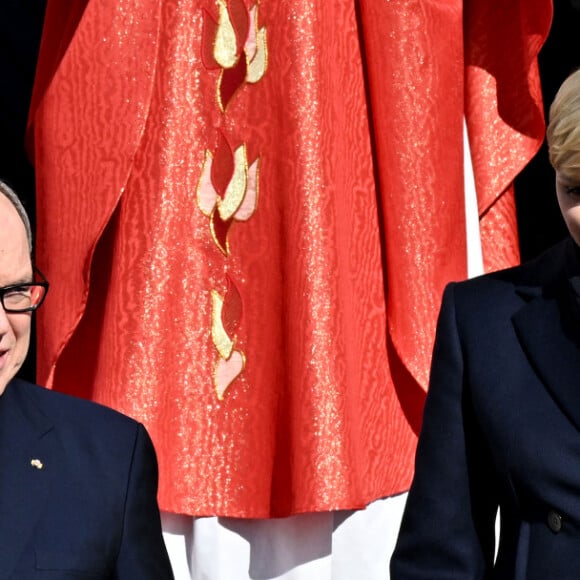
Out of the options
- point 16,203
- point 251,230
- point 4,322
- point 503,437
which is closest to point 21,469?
point 4,322

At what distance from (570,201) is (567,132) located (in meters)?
0.08

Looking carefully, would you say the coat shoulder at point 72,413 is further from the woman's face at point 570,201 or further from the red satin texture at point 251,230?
the woman's face at point 570,201

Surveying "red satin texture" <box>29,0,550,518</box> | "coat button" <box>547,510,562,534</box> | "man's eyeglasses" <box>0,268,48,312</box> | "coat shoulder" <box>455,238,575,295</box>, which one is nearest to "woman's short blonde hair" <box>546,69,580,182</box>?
"coat shoulder" <box>455,238,575,295</box>

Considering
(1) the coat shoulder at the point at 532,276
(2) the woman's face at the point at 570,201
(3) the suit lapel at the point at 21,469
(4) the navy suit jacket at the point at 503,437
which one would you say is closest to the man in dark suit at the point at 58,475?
(3) the suit lapel at the point at 21,469

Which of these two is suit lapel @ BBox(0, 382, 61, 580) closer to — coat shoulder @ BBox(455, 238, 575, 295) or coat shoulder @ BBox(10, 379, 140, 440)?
coat shoulder @ BBox(10, 379, 140, 440)

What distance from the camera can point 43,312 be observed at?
7.68 feet

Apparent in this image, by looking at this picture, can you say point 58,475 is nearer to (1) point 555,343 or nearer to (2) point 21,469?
(2) point 21,469

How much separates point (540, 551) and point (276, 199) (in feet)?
2.99

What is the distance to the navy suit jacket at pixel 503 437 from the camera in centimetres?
154

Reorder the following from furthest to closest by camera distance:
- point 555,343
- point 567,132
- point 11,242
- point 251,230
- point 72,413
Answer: point 251,230, point 72,413, point 11,242, point 555,343, point 567,132

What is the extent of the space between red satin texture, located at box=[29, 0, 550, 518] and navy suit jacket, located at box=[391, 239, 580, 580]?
2.01 feet

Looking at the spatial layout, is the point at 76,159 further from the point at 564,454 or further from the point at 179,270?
the point at 564,454

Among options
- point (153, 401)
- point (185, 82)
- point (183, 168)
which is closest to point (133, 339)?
point (153, 401)

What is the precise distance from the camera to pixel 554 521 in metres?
1.53
